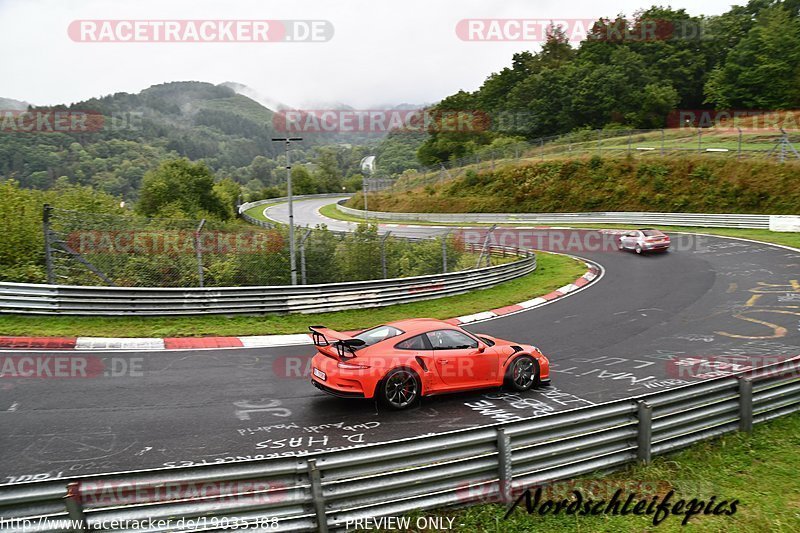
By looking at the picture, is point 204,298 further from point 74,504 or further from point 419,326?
point 74,504

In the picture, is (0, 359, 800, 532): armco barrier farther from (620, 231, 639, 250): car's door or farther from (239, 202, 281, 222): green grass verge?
(239, 202, 281, 222): green grass verge

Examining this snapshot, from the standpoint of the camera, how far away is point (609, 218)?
43.6m

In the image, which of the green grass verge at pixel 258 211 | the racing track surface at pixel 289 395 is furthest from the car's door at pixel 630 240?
the green grass verge at pixel 258 211

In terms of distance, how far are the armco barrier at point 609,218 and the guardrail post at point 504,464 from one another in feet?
110

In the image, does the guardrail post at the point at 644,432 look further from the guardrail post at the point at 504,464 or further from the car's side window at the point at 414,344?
the car's side window at the point at 414,344

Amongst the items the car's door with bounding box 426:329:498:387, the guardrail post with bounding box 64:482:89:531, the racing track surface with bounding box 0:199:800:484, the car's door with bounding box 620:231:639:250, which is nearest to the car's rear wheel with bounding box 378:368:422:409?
the racing track surface with bounding box 0:199:800:484

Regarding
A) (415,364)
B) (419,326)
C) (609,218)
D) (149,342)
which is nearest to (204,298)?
(149,342)

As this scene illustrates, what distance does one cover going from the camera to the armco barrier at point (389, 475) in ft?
15.3

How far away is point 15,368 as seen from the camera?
11047mm

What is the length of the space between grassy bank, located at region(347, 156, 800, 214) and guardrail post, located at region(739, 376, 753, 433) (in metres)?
35.8

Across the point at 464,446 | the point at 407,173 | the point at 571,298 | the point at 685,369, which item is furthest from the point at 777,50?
the point at 464,446

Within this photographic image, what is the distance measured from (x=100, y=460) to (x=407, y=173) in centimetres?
6323

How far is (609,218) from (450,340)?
37114 mm

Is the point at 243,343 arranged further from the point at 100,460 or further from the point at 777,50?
the point at 777,50
